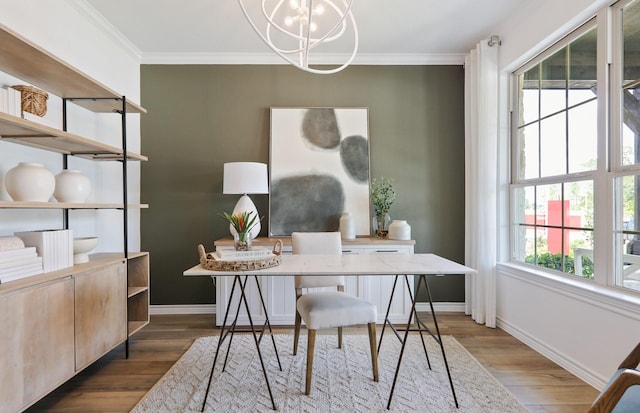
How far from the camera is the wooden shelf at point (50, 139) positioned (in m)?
1.68

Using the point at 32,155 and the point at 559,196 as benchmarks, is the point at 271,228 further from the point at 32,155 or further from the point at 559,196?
the point at 559,196

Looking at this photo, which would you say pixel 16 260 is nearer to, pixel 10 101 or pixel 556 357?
pixel 10 101

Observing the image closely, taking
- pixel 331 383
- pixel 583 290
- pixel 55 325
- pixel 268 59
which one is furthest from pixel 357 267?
pixel 268 59

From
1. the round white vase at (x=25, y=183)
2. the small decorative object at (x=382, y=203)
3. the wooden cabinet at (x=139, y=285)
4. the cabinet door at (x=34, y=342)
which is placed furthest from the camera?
the small decorative object at (x=382, y=203)

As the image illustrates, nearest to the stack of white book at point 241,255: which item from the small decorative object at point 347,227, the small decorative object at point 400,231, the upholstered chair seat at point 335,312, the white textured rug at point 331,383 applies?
the upholstered chair seat at point 335,312

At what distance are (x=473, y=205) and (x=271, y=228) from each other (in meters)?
2.05

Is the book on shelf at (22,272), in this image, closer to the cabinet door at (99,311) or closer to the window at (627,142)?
the cabinet door at (99,311)

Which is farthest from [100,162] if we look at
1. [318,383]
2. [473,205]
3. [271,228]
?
[473,205]

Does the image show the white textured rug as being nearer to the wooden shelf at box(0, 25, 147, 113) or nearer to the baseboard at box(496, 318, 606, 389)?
the baseboard at box(496, 318, 606, 389)

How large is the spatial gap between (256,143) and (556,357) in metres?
3.19

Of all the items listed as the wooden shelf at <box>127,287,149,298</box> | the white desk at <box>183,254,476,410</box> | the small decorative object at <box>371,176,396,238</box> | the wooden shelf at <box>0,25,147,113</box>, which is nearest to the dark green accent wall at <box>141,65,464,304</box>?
the small decorative object at <box>371,176,396,238</box>

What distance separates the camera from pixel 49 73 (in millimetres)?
2037

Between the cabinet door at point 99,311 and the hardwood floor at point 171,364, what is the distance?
0.20m

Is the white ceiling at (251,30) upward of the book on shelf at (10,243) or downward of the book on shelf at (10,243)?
upward
